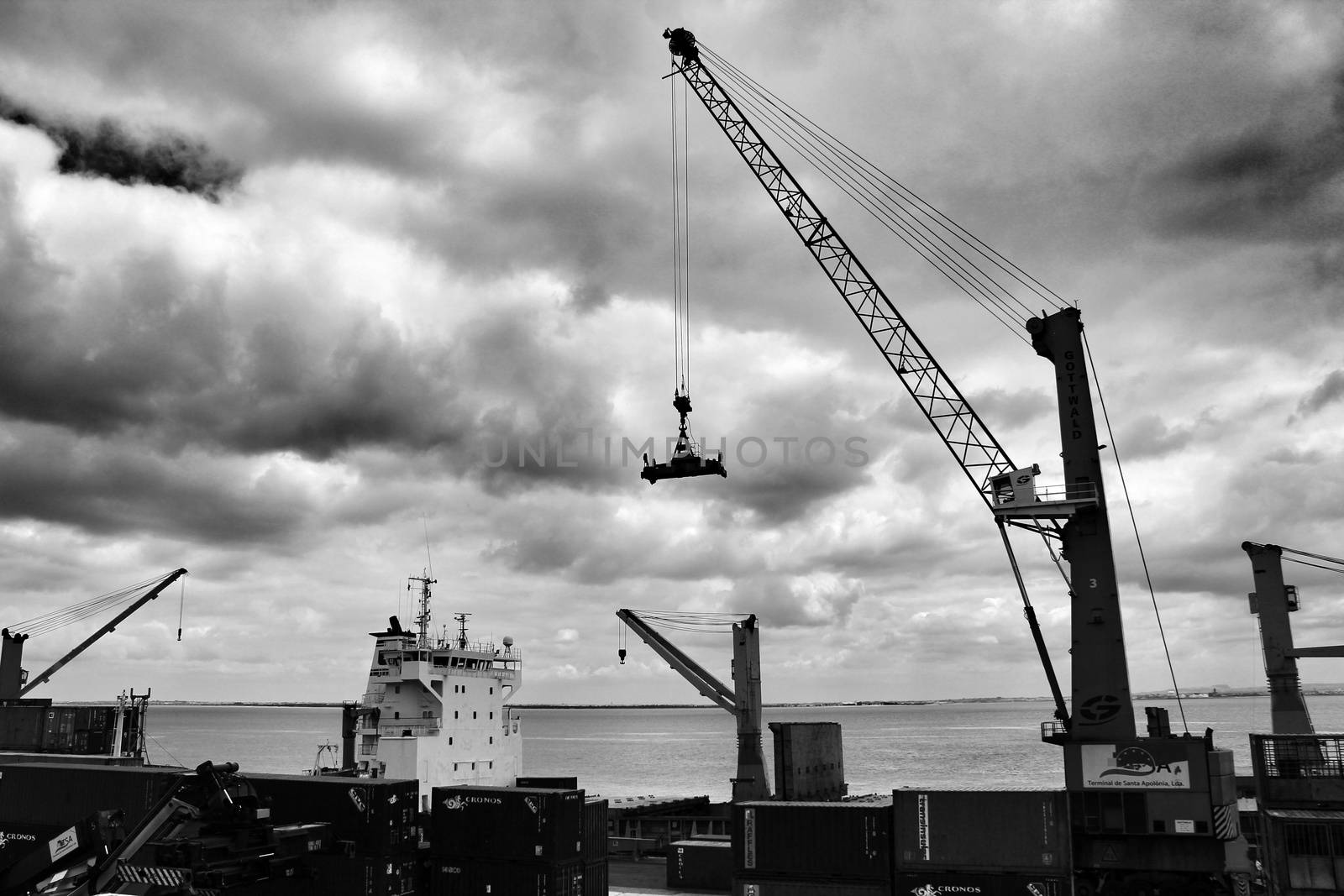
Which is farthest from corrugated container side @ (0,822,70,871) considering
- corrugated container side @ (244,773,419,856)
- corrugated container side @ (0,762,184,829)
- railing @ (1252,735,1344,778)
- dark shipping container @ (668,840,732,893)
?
railing @ (1252,735,1344,778)

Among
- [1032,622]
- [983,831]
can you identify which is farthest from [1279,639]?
[983,831]

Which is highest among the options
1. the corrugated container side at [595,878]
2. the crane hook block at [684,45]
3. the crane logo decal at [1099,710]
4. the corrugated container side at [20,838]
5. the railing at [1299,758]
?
the crane hook block at [684,45]

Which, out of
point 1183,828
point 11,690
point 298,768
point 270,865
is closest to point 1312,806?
point 1183,828

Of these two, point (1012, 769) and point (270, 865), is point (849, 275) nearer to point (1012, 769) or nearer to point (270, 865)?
point (270, 865)

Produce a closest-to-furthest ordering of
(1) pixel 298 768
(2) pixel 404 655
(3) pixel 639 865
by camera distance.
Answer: (3) pixel 639 865 → (2) pixel 404 655 → (1) pixel 298 768

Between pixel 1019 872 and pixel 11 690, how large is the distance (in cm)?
6852

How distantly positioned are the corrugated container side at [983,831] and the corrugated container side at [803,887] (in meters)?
1.17

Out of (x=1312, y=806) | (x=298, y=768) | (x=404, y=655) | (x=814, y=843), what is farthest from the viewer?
(x=298, y=768)

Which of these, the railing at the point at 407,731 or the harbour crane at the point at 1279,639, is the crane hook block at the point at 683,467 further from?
the harbour crane at the point at 1279,639

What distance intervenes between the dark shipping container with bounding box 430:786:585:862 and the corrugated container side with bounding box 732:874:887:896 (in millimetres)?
5069

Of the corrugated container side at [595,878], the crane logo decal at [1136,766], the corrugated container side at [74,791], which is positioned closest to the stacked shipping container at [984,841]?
the crane logo decal at [1136,766]

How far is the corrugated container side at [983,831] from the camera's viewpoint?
2497 centimetres

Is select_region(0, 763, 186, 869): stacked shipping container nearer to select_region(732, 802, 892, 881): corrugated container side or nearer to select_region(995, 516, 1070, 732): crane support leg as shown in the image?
select_region(732, 802, 892, 881): corrugated container side

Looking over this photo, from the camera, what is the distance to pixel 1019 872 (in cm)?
2498
